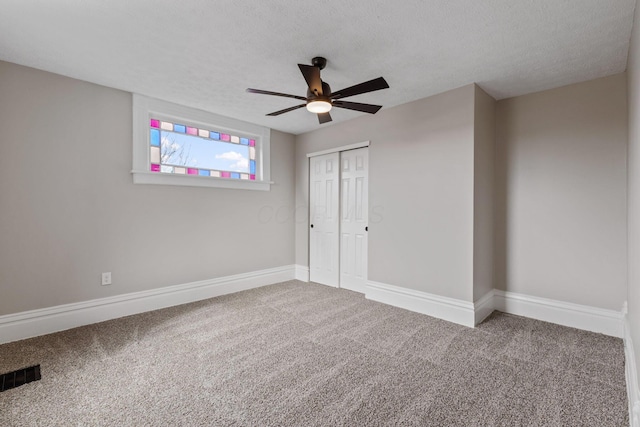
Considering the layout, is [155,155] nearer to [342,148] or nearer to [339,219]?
[342,148]

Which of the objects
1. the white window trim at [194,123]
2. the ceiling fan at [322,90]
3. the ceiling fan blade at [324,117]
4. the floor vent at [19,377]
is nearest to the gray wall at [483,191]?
the ceiling fan at [322,90]

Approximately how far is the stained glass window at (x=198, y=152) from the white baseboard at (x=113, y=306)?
4.78 feet

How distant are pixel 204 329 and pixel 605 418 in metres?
3.02

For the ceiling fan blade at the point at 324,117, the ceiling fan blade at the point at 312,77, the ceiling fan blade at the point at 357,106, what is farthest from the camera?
the ceiling fan blade at the point at 324,117

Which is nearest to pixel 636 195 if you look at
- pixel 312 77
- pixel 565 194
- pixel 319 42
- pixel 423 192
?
pixel 565 194

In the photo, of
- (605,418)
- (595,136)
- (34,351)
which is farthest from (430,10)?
(34,351)

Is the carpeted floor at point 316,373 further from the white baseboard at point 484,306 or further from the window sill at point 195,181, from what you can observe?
the window sill at point 195,181

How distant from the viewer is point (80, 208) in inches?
115

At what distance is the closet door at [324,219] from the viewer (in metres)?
4.43

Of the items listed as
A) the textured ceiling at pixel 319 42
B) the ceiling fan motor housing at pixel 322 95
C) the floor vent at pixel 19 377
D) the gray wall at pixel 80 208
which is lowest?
the floor vent at pixel 19 377

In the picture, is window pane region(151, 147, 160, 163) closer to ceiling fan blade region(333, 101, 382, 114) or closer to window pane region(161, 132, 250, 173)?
window pane region(161, 132, 250, 173)

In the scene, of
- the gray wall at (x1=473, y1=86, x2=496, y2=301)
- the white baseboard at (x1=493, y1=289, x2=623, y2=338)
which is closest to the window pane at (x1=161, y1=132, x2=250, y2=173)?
the gray wall at (x1=473, y1=86, x2=496, y2=301)

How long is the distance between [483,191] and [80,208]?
421 centimetres

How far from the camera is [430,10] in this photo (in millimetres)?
1889
